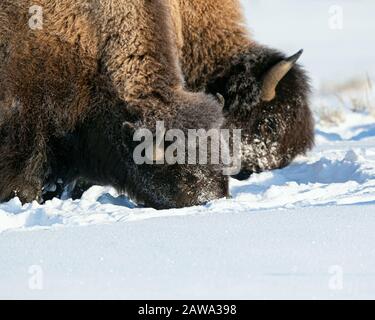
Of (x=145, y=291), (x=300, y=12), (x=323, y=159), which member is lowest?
(x=300, y=12)

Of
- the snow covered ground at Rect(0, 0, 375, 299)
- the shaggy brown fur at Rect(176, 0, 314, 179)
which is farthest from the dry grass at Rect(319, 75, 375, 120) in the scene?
the snow covered ground at Rect(0, 0, 375, 299)

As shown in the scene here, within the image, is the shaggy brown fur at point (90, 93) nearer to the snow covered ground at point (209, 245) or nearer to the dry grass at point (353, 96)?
the snow covered ground at point (209, 245)

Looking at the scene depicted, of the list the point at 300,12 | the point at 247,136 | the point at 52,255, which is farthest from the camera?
the point at 300,12

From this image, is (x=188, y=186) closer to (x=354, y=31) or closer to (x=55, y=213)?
(x=55, y=213)

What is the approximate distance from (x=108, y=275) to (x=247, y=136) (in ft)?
11.2

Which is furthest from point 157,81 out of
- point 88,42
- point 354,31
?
A: point 354,31

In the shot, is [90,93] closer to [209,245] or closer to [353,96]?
[209,245]

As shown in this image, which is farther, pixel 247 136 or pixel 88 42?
pixel 247 136

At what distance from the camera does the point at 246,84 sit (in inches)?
287

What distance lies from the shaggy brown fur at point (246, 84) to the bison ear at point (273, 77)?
0.04m

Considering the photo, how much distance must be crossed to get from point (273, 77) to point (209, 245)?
10.2ft

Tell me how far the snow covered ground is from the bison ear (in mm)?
668

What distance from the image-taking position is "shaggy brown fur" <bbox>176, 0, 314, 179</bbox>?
7262mm

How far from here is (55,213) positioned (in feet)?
18.5
